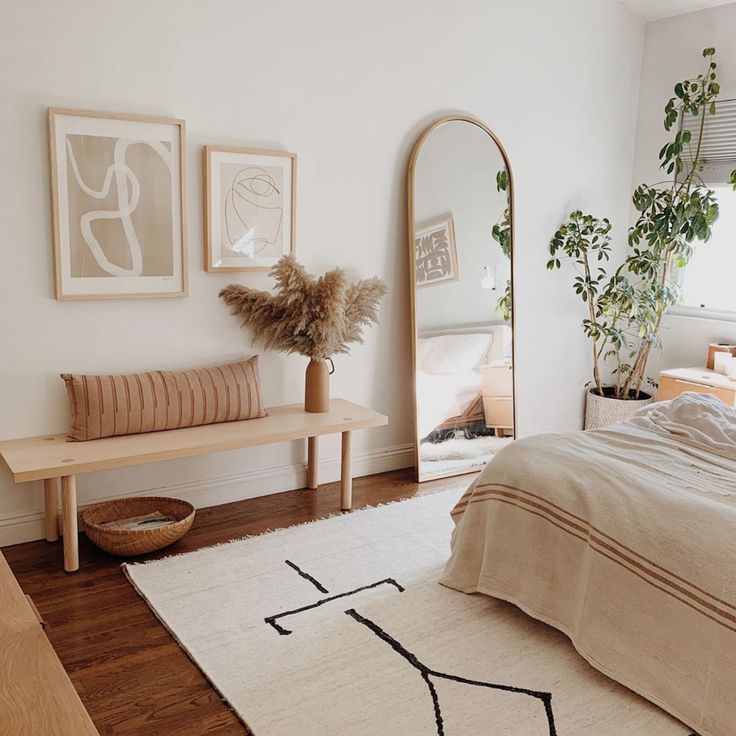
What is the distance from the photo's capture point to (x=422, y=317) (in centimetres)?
413

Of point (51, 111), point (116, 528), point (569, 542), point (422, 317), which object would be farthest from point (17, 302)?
point (569, 542)

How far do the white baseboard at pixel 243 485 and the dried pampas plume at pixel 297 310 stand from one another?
63cm

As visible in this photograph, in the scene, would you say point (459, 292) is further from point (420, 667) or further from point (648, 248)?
point (420, 667)

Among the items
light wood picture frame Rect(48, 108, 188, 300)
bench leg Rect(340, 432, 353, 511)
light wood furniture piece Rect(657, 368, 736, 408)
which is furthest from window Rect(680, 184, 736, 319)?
light wood picture frame Rect(48, 108, 188, 300)

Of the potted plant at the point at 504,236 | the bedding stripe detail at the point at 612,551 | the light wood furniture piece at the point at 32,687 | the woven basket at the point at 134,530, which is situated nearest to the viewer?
the light wood furniture piece at the point at 32,687

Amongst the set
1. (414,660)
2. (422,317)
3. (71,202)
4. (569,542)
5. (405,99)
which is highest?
(405,99)

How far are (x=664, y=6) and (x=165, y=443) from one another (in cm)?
370

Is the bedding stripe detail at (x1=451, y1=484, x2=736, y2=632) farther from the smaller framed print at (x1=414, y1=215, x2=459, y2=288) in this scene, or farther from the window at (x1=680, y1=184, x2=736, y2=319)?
the window at (x1=680, y1=184, x2=736, y2=319)

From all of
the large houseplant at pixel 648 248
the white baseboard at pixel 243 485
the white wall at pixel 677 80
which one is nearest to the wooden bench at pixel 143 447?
the white baseboard at pixel 243 485

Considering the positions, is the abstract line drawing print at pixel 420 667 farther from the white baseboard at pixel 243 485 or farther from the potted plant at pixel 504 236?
the potted plant at pixel 504 236

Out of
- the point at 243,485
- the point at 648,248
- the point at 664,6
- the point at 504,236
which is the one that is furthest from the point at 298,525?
the point at 664,6

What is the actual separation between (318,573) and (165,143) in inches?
71.2

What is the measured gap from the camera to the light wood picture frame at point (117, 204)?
3.13m

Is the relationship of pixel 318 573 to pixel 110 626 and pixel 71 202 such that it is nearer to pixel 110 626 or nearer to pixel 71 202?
pixel 110 626
